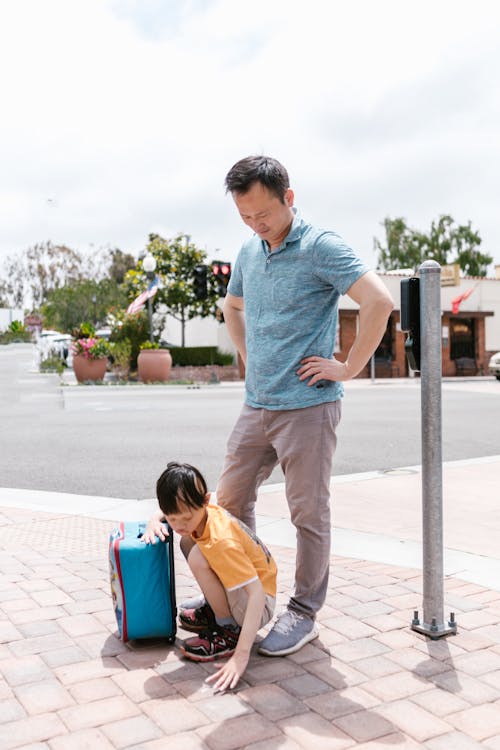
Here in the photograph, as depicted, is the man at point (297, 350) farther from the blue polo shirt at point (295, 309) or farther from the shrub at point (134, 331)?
the shrub at point (134, 331)

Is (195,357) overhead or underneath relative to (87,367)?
overhead

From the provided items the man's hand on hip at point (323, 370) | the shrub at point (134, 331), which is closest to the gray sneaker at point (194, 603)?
the man's hand on hip at point (323, 370)

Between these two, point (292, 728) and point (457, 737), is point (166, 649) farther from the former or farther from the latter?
point (457, 737)

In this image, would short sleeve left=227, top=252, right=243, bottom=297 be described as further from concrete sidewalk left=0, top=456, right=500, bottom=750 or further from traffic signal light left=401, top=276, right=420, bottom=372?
concrete sidewalk left=0, top=456, right=500, bottom=750

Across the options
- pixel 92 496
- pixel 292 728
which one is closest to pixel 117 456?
pixel 92 496

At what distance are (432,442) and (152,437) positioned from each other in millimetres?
7452

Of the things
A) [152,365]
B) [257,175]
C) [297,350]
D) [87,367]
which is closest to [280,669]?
[297,350]

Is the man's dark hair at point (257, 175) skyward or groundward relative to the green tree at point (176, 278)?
groundward

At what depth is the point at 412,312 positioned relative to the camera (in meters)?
3.11

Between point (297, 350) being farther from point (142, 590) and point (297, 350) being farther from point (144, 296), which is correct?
point (144, 296)

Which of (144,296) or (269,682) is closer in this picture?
(269,682)

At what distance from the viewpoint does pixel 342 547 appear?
458 cm

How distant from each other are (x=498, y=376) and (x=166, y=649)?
26.5m

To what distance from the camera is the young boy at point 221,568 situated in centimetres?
276
